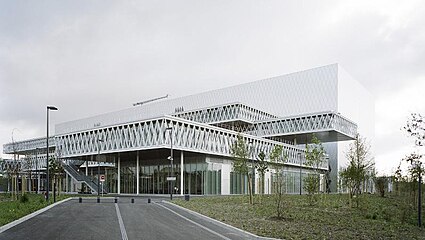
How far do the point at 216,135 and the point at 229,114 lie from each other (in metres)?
22.9

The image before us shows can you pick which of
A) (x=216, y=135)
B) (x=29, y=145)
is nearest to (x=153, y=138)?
(x=216, y=135)

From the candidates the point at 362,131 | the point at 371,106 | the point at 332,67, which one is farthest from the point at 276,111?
the point at 371,106

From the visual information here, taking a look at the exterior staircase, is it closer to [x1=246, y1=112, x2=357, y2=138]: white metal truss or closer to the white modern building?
the white modern building

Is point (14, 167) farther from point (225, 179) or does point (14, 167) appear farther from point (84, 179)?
point (225, 179)

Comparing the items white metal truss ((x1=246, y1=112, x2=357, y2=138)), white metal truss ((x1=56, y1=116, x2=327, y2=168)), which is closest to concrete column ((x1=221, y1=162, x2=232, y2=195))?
white metal truss ((x1=56, y1=116, x2=327, y2=168))

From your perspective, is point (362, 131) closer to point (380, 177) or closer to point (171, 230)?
point (380, 177)

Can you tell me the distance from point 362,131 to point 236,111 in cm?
3577

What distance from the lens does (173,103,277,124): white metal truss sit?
270ft

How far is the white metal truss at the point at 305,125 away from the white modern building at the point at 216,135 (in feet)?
0.56

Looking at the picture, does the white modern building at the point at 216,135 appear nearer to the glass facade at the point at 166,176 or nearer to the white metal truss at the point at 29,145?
the glass facade at the point at 166,176

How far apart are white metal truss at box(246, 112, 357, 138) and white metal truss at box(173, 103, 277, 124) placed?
9.43 feet

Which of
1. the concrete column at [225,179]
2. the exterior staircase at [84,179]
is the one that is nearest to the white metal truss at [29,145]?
the exterior staircase at [84,179]

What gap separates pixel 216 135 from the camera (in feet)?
200

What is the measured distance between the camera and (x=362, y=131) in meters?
102
